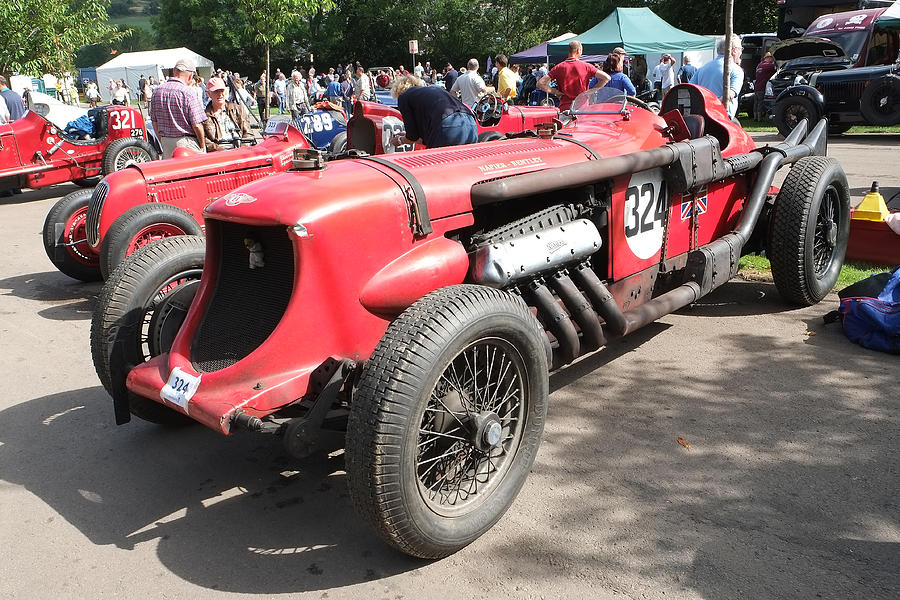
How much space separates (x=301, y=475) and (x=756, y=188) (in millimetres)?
3481

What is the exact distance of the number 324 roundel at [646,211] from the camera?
433 cm

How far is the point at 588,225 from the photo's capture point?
3.93 meters

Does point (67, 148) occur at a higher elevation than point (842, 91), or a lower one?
higher

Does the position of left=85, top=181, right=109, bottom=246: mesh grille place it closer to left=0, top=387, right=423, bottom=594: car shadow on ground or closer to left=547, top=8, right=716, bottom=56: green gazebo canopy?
left=0, top=387, right=423, bottom=594: car shadow on ground

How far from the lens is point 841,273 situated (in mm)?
6125

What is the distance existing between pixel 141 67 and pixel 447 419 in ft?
165

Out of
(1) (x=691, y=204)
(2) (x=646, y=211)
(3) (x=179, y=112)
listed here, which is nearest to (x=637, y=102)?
(1) (x=691, y=204)

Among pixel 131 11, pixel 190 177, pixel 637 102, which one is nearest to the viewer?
pixel 637 102

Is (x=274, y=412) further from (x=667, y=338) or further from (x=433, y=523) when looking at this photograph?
(x=667, y=338)

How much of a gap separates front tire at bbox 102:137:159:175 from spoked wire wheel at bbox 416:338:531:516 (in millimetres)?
10572

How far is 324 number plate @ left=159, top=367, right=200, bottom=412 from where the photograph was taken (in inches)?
A: 120

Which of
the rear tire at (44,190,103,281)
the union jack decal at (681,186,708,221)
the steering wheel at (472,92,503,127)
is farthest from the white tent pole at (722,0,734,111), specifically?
the rear tire at (44,190,103,281)

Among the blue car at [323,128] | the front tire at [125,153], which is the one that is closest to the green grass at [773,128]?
the blue car at [323,128]

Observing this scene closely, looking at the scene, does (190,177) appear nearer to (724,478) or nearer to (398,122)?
(398,122)
